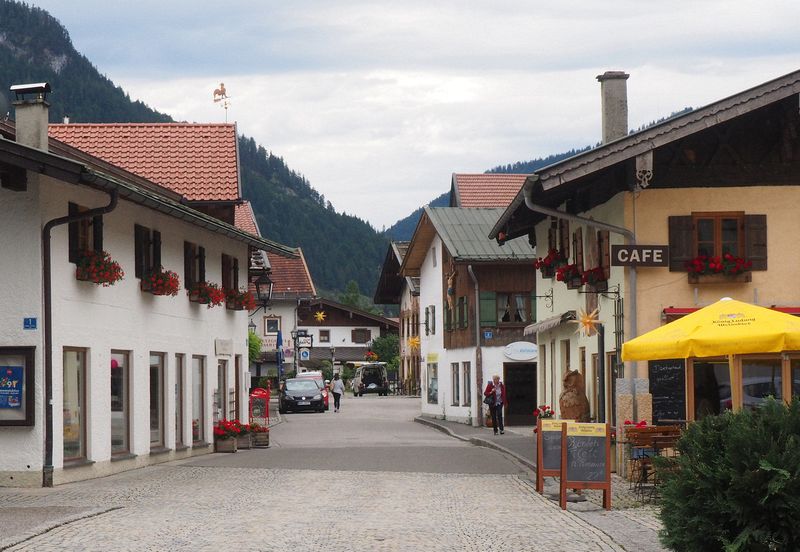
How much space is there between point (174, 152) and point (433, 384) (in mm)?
22199

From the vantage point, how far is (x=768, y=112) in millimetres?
22031

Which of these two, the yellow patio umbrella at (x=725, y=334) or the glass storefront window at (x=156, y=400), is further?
the glass storefront window at (x=156, y=400)

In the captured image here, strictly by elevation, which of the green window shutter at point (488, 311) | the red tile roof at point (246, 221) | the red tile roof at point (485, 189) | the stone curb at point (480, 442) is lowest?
the stone curb at point (480, 442)

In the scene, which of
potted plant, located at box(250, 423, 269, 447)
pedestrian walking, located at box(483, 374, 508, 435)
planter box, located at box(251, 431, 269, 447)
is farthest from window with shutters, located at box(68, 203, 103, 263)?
pedestrian walking, located at box(483, 374, 508, 435)

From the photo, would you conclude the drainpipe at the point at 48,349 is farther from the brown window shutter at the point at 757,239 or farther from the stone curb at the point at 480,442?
the brown window shutter at the point at 757,239

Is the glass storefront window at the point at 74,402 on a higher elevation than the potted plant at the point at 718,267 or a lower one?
lower

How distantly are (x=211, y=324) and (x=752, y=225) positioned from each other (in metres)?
13.1

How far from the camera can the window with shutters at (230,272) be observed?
32031 mm

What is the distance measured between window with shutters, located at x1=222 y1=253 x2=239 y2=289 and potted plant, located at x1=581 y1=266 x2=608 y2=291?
10663 millimetres

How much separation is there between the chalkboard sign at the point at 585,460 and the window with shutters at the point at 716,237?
547cm

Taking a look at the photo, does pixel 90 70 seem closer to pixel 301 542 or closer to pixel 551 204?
pixel 551 204

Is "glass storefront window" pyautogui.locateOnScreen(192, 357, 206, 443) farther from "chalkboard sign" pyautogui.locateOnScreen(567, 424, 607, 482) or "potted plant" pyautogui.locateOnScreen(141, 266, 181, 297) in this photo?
"chalkboard sign" pyautogui.locateOnScreen(567, 424, 607, 482)

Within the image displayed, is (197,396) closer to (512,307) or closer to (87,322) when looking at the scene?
(87,322)

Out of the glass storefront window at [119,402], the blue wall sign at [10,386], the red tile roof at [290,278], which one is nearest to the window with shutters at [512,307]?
the glass storefront window at [119,402]
